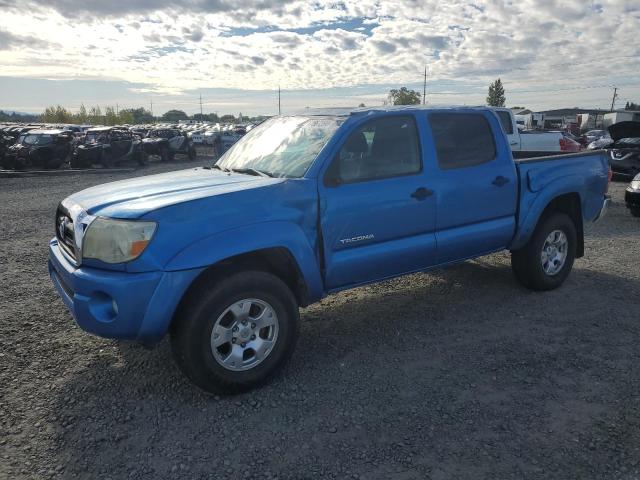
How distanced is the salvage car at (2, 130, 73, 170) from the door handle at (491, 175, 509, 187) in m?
19.9

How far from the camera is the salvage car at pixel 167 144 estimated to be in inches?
1000

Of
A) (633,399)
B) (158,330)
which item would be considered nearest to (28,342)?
(158,330)

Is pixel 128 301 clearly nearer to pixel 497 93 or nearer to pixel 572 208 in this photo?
pixel 572 208

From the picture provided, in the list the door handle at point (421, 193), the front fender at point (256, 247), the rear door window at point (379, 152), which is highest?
the rear door window at point (379, 152)

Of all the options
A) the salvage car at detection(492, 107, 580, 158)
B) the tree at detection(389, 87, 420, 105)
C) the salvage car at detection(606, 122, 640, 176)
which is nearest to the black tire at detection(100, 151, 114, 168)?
the salvage car at detection(492, 107, 580, 158)

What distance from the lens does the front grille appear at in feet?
11.4

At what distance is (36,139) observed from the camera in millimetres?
20453

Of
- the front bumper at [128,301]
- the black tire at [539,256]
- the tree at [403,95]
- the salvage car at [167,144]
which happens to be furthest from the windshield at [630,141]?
the tree at [403,95]

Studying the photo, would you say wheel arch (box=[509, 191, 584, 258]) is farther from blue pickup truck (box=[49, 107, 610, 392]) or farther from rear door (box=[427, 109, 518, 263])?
rear door (box=[427, 109, 518, 263])

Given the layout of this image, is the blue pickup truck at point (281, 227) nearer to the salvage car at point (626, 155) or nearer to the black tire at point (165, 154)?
the salvage car at point (626, 155)

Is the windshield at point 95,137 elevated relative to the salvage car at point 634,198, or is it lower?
elevated

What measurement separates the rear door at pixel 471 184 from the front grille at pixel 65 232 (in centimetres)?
274

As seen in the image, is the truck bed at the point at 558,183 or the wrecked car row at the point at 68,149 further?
the wrecked car row at the point at 68,149

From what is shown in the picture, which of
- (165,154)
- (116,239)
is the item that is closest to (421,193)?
(116,239)
